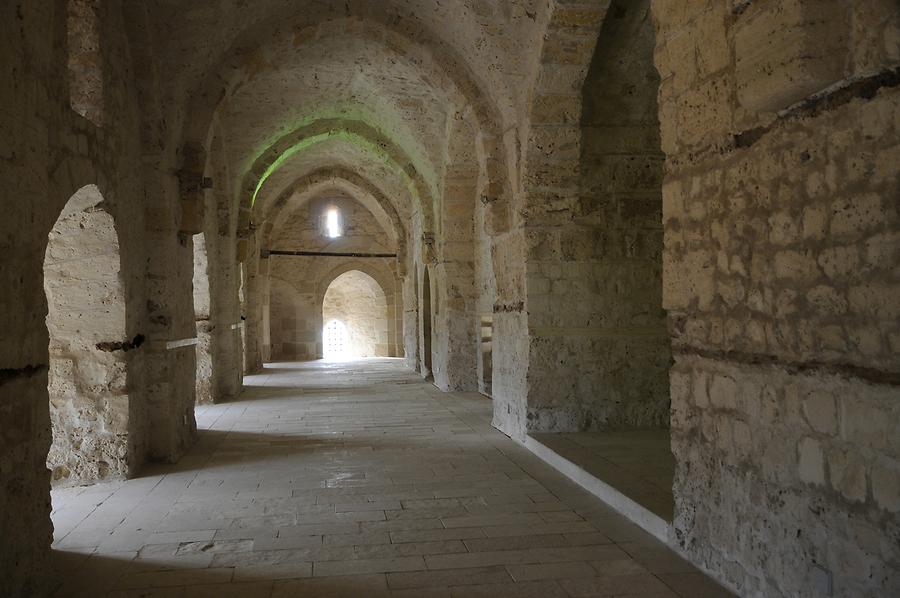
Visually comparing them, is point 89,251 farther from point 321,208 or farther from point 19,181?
point 321,208

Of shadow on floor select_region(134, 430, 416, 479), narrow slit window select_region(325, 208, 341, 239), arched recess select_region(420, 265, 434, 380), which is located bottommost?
shadow on floor select_region(134, 430, 416, 479)

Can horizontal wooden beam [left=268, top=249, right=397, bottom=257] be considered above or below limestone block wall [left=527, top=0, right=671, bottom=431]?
above

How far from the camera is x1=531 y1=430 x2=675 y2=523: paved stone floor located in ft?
13.0

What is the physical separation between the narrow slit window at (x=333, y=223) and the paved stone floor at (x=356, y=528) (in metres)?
12.7

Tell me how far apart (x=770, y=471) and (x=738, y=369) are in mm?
427

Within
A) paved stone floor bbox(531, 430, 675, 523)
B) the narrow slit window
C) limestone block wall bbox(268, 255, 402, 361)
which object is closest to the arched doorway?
limestone block wall bbox(268, 255, 402, 361)

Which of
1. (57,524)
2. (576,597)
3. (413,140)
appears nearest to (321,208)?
(413,140)

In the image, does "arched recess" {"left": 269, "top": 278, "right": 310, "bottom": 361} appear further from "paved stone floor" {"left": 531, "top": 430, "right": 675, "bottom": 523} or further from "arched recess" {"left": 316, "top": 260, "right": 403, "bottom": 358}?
"paved stone floor" {"left": 531, "top": 430, "right": 675, "bottom": 523}

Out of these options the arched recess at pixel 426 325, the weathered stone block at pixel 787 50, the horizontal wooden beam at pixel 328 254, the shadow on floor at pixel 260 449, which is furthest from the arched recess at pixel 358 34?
the horizontal wooden beam at pixel 328 254

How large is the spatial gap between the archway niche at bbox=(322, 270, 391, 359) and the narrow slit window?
2.03 metres

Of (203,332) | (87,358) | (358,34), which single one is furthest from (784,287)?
(203,332)

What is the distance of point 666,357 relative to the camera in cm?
618

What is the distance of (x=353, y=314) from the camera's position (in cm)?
2239

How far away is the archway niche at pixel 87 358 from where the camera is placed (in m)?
4.90
